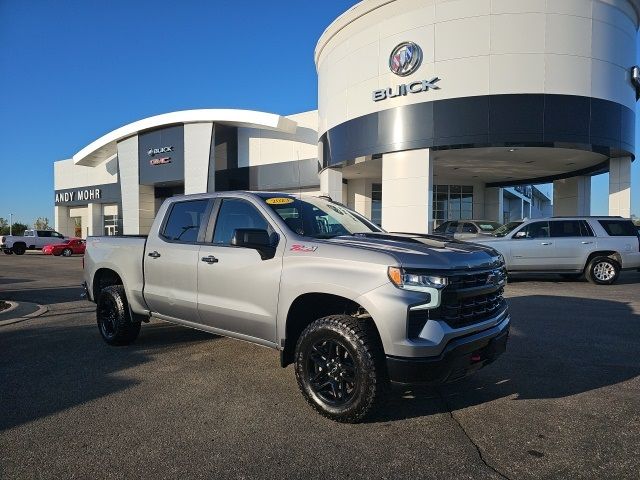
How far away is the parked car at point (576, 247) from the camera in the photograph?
41.2ft

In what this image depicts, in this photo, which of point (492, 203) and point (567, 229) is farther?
point (492, 203)

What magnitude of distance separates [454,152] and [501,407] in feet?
56.9

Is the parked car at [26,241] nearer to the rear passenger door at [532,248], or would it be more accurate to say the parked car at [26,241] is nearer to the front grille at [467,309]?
the rear passenger door at [532,248]

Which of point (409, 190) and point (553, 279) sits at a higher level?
point (409, 190)

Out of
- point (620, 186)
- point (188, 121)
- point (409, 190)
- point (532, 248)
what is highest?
point (188, 121)

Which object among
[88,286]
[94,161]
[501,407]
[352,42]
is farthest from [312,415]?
[94,161]

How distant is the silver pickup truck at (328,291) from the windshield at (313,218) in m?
0.02

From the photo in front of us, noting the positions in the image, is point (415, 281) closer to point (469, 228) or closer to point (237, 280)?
point (237, 280)

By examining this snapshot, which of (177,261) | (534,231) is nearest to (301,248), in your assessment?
(177,261)

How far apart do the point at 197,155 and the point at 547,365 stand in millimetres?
30962

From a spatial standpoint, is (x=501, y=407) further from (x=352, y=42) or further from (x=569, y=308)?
(x=352, y=42)

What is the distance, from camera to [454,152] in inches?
788

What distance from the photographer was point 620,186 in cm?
2039

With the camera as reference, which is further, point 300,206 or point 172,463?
point 300,206
